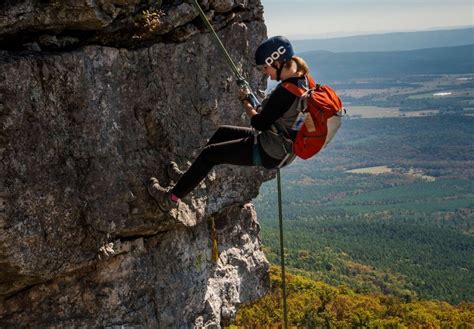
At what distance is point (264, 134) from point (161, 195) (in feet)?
5.75

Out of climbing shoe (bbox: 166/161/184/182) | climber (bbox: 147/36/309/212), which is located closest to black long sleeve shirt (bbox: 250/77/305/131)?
climber (bbox: 147/36/309/212)

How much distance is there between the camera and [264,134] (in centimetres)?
695

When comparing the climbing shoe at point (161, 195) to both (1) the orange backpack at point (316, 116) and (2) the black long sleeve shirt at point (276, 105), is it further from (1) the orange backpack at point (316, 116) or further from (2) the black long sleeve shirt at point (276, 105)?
(1) the orange backpack at point (316, 116)

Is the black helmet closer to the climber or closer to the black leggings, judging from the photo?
the climber

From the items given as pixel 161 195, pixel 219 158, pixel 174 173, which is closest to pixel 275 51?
pixel 219 158

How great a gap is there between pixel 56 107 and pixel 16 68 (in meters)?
0.69

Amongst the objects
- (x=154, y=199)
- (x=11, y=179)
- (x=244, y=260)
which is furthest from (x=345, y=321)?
(x=11, y=179)

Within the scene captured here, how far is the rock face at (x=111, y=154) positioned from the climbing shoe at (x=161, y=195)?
0.46 feet

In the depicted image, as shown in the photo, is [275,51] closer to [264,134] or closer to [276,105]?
[276,105]

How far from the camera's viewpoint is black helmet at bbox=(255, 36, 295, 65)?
6395 mm

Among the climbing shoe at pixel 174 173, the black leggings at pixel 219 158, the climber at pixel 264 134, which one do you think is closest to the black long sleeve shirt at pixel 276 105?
the climber at pixel 264 134

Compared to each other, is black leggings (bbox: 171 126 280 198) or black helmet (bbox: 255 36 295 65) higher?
black helmet (bbox: 255 36 295 65)

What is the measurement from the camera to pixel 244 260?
9922 millimetres

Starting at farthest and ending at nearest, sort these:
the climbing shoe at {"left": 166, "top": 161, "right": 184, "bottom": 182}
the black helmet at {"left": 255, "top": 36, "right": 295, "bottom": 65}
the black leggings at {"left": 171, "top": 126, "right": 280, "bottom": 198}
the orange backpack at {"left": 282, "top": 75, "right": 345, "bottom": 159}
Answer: the climbing shoe at {"left": 166, "top": 161, "right": 184, "bottom": 182} < the black leggings at {"left": 171, "top": 126, "right": 280, "bottom": 198} < the black helmet at {"left": 255, "top": 36, "right": 295, "bottom": 65} < the orange backpack at {"left": 282, "top": 75, "right": 345, "bottom": 159}
